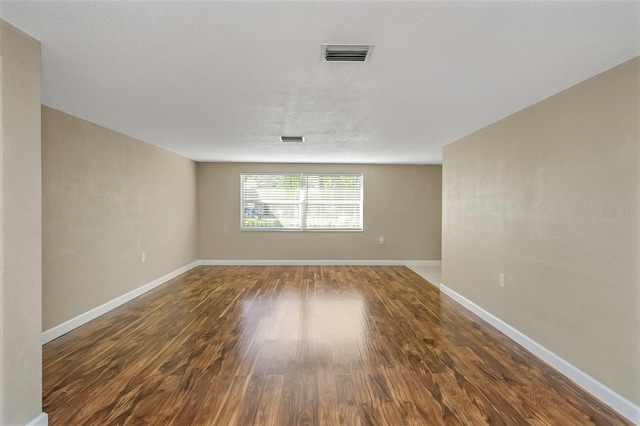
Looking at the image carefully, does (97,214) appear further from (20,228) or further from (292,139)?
(292,139)

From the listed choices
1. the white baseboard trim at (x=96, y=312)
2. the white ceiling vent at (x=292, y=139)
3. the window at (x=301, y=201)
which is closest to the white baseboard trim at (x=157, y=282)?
the white baseboard trim at (x=96, y=312)

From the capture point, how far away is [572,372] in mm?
2260

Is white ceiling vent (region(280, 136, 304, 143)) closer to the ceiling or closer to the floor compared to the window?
closer to the ceiling

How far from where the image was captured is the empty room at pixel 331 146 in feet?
5.19

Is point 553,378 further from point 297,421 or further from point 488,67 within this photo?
point 488,67

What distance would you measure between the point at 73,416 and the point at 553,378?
3.21m

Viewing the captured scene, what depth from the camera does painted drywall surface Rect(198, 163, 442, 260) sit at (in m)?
6.46

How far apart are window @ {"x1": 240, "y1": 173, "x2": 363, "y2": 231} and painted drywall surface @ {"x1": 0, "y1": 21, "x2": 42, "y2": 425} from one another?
189 inches

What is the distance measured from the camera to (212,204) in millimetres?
6477

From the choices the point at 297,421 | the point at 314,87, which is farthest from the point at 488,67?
the point at 297,421

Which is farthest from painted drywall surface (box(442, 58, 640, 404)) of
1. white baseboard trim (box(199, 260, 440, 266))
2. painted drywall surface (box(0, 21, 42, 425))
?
painted drywall surface (box(0, 21, 42, 425))

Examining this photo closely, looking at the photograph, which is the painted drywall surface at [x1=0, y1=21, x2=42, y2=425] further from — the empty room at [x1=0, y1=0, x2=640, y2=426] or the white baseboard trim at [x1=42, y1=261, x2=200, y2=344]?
the white baseboard trim at [x1=42, y1=261, x2=200, y2=344]

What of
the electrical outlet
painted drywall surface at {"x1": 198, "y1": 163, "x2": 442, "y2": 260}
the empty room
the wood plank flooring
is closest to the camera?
the empty room

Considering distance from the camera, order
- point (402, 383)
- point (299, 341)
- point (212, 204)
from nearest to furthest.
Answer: point (402, 383), point (299, 341), point (212, 204)
